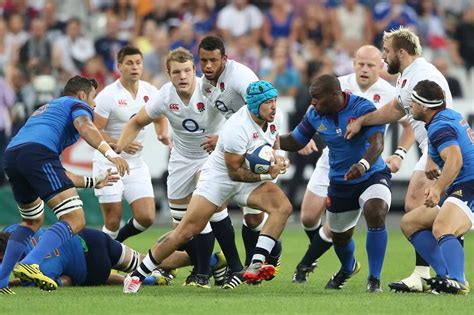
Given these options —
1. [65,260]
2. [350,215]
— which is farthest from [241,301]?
[65,260]

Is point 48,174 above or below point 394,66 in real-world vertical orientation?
below

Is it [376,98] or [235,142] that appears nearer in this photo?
[235,142]

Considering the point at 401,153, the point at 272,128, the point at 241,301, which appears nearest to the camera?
the point at 241,301

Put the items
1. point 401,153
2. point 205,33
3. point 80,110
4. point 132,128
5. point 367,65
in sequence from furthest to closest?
point 205,33 < point 367,65 < point 401,153 < point 132,128 < point 80,110

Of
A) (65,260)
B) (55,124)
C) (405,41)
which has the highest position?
(405,41)

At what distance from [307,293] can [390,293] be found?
805 millimetres

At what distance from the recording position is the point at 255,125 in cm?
1159

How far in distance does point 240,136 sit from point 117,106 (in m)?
3.25

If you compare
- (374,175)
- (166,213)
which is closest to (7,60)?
(166,213)

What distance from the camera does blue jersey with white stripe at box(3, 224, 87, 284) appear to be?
11.7 meters

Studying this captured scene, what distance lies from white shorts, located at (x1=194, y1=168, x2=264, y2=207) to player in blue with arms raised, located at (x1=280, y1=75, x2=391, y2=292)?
2.98 ft

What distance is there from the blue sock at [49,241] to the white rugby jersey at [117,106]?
321cm

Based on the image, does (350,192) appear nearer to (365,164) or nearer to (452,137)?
(365,164)

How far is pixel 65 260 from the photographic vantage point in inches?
468
